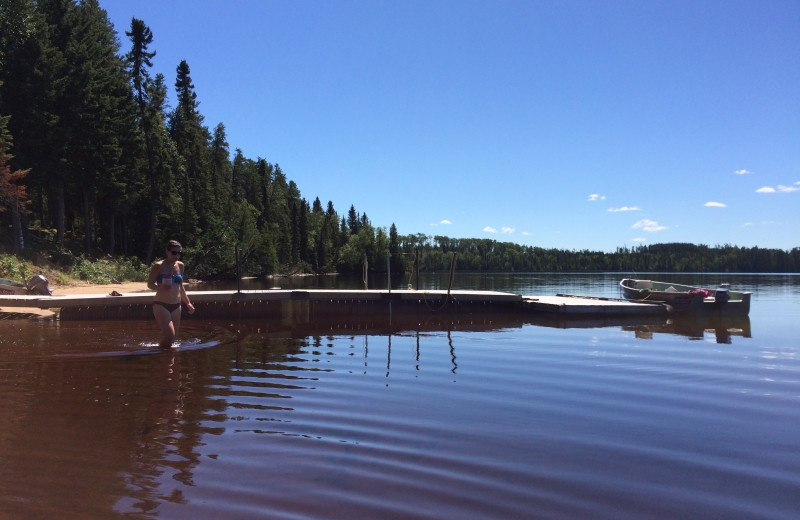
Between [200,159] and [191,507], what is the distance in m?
60.4

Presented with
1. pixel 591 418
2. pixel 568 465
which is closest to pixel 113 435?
pixel 568 465

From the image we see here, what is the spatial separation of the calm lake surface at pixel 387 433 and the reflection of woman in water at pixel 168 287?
2.56 ft

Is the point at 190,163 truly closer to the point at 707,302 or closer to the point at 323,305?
the point at 323,305

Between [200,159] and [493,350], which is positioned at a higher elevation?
[200,159]

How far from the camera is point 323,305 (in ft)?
66.2

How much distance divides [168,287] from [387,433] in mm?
6292

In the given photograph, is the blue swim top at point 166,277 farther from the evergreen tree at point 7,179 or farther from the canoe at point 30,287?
the evergreen tree at point 7,179

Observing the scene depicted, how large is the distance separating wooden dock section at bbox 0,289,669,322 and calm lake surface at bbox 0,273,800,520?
15.5 ft

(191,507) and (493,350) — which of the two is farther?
(493,350)

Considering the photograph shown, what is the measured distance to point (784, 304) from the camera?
30766 mm

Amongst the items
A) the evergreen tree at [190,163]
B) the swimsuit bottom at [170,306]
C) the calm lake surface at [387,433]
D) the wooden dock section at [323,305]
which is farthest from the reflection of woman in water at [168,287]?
the evergreen tree at [190,163]

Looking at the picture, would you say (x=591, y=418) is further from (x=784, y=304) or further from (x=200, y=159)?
(x=200, y=159)

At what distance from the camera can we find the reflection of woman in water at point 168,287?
1012cm

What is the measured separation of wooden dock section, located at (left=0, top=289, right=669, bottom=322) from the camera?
17062 millimetres
